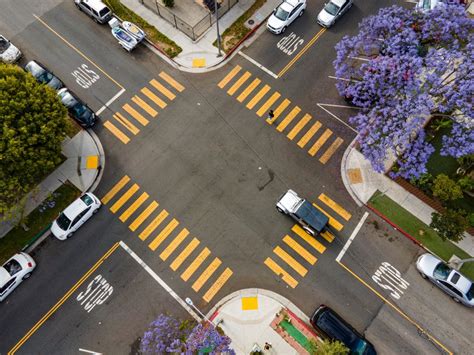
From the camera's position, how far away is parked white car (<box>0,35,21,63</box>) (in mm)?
38562

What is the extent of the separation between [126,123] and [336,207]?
21466 mm

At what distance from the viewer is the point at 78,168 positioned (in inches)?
1405

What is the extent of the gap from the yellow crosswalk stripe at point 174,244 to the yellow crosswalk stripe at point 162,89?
13769 millimetres

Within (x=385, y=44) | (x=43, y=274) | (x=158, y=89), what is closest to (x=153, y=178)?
(x=158, y=89)

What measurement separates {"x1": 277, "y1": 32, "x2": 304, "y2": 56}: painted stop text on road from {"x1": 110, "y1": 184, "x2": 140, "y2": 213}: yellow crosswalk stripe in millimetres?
20936

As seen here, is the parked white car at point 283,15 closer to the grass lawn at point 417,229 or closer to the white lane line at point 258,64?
the white lane line at point 258,64

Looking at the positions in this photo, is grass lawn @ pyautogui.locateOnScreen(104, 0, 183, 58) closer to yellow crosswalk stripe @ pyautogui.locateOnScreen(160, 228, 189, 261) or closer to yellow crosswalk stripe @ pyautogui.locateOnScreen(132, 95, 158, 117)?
yellow crosswalk stripe @ pyautogui.locateOnScreen(132, 95, 158, 117)

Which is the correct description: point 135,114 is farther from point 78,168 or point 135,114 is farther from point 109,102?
point 78,168

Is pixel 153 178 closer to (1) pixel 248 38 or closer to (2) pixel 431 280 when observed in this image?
(1) pixel 248 38

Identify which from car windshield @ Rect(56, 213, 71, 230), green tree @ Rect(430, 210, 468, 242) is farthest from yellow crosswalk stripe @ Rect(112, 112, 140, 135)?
green tree @ Rect(430, 210, 468, 242)

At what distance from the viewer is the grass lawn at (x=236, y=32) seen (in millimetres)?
40625

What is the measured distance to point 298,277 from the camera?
31.8 m

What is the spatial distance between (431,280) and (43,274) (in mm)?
32178

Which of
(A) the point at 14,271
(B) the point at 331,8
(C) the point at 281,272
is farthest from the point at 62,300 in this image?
(B) the point at 331,8
